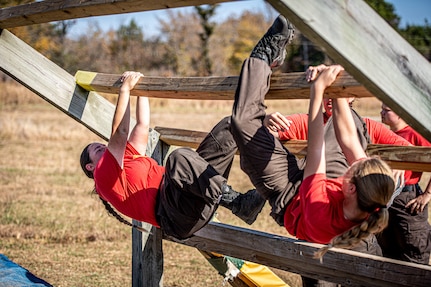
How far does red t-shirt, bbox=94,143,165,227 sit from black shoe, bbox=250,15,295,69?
110 centimetres

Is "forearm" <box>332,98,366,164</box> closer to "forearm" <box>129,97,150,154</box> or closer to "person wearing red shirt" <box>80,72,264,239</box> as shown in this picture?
"person wearing red shirt" <box>80,72,264,239</box>

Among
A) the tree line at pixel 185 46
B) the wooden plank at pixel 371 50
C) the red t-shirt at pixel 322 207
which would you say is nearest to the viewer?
the wooden plank at pixel 371 50

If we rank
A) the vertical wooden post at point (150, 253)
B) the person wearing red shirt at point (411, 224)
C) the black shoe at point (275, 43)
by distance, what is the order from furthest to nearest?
the vertical wooden post at point (150, 253)
the person wearing red shirt at point (411, 224)
the black shoe at point (275, 43)

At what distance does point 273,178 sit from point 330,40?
1.35m

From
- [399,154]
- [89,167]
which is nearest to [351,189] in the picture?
[399,154]

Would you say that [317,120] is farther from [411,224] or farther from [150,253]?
[150,253]

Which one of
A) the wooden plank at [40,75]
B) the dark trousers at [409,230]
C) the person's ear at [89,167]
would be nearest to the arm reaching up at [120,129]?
the person's ear at [89,167]

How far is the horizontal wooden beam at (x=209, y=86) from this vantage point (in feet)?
9.45

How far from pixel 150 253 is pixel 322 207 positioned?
2.32 m

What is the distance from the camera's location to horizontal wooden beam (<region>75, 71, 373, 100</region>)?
2881 mm

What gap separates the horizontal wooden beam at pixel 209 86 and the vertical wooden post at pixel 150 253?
2.63 ft

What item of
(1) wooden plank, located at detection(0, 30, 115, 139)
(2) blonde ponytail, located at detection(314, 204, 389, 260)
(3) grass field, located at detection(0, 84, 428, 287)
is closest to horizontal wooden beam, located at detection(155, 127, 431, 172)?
(2) blonde ponytail, located at detection(314, 204, 389, 260)

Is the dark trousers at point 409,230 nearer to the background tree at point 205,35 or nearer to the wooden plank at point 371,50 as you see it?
the wooden plank at point 371,50

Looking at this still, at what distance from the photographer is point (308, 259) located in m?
3.96
